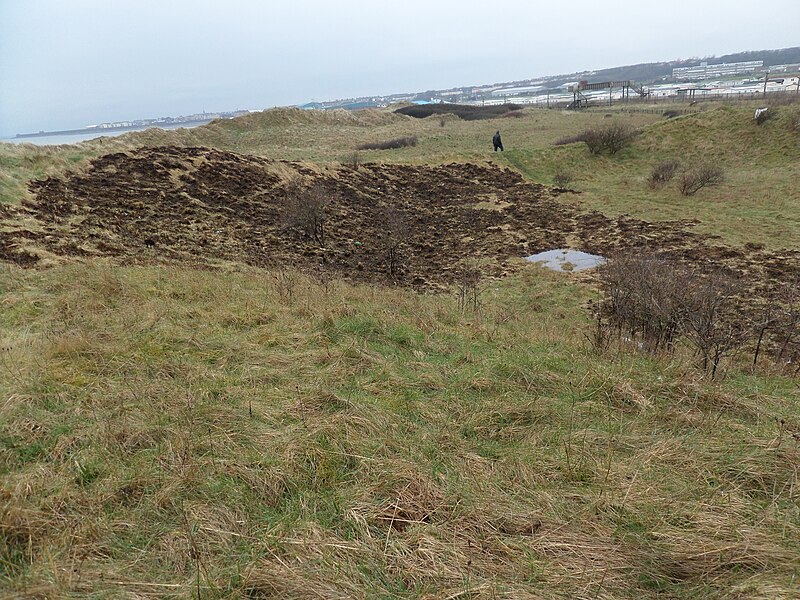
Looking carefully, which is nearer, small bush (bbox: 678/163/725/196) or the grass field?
the grass field

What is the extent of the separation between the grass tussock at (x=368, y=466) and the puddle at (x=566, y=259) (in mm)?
6628

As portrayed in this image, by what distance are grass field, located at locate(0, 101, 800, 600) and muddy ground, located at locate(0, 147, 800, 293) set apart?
3.41m

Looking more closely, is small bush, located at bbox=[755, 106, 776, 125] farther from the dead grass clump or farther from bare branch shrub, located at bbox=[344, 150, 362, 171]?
the dead grass clump

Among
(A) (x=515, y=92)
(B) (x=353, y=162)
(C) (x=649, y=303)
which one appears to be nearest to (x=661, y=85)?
(A) (x=515, y=92)

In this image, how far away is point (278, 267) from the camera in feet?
31.1

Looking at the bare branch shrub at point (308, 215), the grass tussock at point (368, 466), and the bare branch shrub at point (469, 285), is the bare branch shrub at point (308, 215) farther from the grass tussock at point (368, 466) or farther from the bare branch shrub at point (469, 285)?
the grass tussock at point (368, 466)

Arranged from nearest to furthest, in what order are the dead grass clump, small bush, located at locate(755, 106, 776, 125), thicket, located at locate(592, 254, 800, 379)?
the dead grass clump → thicket, located at locate(592, 254, 800, 379) → small bush, located at locate(755, 106, 776, 125)

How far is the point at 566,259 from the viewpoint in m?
12.1

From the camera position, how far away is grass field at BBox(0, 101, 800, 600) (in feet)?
6.40

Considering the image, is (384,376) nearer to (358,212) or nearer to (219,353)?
(219,353)

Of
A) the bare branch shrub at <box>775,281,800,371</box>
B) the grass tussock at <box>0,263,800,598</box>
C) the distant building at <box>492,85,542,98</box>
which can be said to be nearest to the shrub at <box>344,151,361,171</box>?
the bare branch shrub at <box>775,281,800,371</box>

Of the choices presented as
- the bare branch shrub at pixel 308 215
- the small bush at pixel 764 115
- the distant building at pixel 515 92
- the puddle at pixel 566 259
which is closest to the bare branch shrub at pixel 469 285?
the puddle at pixel 566 259

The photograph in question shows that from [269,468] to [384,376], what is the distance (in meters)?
1.60

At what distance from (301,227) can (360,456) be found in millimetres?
10305
